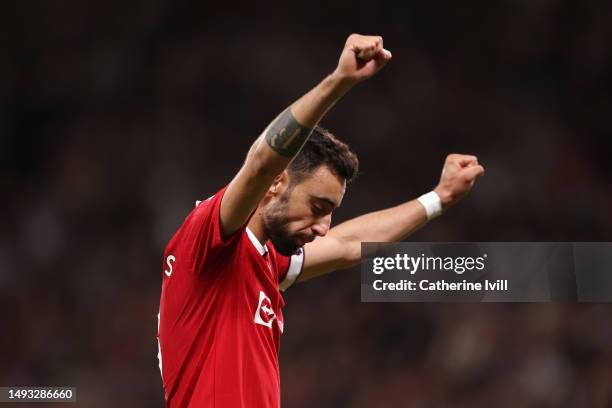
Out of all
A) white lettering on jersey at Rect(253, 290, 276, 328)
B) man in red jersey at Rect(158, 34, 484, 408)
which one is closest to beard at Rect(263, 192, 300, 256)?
man in red jersey at Rect(158, 34, 484, 408)

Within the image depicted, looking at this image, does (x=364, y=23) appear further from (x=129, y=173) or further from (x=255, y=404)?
(x=255, y=404)

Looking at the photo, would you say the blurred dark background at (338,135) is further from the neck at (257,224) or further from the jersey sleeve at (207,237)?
the jersey sleeve at (207,237)

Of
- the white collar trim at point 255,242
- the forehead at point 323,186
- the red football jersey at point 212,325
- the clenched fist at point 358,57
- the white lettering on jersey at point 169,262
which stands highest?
the clenched fist at point 358,57

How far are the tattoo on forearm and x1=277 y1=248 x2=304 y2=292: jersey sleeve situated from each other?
0.94m

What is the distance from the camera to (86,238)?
209 inches

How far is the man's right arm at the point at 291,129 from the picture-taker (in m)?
1.59

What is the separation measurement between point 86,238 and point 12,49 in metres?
1.44

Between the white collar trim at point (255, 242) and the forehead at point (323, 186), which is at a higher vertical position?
the forehead at point (323, 186)

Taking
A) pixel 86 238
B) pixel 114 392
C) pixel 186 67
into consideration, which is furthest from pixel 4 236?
pixel 186 67

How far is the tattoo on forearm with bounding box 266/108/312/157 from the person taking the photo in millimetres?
1691

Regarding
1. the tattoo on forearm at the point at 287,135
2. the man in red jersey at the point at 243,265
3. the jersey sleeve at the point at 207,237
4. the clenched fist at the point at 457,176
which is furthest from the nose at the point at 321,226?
the clenched fist at the point at 457,176

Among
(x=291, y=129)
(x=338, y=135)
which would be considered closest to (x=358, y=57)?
(x=291, y=129)

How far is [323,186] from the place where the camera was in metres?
2.20

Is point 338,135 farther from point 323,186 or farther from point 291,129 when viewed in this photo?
point 291,129
